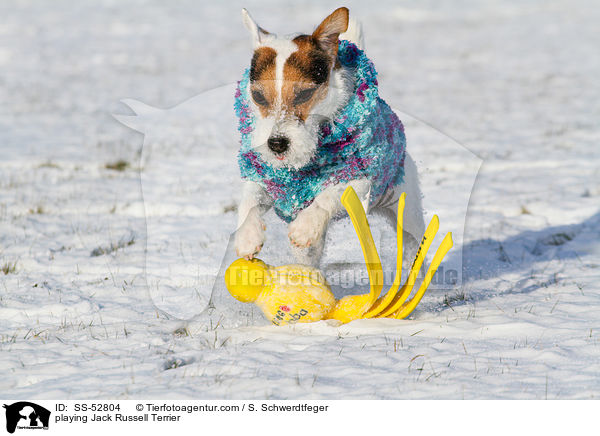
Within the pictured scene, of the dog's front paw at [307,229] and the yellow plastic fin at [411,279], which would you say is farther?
the yellow plastic fin at [411,279]

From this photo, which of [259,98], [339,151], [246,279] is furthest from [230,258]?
[259,98]

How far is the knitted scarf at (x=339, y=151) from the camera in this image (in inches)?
157

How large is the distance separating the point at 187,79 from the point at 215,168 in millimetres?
11936

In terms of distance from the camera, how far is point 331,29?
391cm

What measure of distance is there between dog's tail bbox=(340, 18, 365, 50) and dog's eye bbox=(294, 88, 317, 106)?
0.94 meters

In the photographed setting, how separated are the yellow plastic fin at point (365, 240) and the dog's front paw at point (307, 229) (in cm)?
20

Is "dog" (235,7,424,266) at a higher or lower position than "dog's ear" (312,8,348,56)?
lower

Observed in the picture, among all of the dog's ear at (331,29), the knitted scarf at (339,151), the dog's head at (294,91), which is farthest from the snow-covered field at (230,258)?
the dog's ear at (331,29)

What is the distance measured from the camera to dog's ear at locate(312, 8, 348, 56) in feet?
12.7

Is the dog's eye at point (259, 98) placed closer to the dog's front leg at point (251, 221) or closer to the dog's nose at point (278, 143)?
the dog's nose at point (278, 143)

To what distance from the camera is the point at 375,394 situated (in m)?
2.96

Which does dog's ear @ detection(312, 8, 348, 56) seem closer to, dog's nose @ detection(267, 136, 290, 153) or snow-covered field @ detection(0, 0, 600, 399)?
dog's nose @ detection(267, 136, 290, 153)
